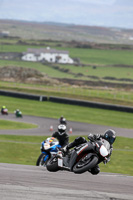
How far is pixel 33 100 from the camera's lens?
1927 inches

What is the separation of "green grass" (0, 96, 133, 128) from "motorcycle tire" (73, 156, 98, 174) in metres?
27.2

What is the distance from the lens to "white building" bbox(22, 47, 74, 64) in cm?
14750

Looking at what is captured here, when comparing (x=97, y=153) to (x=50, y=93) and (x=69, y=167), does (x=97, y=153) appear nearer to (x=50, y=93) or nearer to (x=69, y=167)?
(x=69, y=167)

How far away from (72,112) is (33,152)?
19.4 metres

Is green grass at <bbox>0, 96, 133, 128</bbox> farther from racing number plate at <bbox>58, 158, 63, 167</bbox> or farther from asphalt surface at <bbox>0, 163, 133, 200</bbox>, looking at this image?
asphalt surface at <bbox>0, 163, 133, 200</bbox>

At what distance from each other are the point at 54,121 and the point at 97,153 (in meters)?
27.3

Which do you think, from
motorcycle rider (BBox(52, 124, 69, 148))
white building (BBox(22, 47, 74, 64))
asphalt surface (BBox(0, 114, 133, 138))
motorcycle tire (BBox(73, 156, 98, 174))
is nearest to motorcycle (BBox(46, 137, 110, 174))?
motorcycle tire (BBox(73, 156, 98, 174))

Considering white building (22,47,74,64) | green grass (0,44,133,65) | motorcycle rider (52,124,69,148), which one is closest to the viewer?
motorcycle rider (52,124,69,148)

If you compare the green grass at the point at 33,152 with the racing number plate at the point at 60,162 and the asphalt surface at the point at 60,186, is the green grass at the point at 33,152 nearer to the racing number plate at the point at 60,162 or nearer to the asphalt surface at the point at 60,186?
the racing number plate at the point at 60,162

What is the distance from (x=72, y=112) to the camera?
42031 millimetres

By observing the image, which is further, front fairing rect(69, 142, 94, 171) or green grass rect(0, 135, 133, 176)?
green grass rect(0, 135, 133, 176)

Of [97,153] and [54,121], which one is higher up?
[97,153]

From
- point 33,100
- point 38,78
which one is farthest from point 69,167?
point 38,78

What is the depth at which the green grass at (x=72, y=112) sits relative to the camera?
3816 cm
